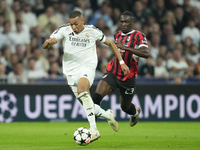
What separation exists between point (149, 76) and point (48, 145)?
19.6 feet

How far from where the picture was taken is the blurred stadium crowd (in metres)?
11.8

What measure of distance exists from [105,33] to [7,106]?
4073mm

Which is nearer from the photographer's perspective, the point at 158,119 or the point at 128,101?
the point at 128,101

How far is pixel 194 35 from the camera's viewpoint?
14.4 m

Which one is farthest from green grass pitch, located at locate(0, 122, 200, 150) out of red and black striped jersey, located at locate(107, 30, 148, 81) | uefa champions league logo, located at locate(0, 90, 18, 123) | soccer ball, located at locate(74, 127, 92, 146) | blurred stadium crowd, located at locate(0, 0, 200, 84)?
blurred stadium crowd, located at locate(0, 0, 200, 84)

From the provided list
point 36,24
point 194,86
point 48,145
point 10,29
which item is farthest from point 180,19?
point 48,145

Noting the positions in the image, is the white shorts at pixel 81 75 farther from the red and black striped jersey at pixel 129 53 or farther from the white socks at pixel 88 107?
the red and black striped jersey at pixel 129 53

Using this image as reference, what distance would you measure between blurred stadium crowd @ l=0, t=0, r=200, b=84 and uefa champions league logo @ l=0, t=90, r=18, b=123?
418mm

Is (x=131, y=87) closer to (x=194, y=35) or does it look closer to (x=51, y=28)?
(x=51, y=28)

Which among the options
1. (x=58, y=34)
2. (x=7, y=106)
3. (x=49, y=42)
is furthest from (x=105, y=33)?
(x=49, y=42)

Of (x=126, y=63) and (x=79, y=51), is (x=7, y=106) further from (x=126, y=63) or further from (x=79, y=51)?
(x=79, y=51)

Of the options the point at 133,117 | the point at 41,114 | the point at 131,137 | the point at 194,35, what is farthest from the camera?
the point at 194,35

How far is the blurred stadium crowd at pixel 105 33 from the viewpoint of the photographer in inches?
463

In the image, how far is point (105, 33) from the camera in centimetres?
1305
